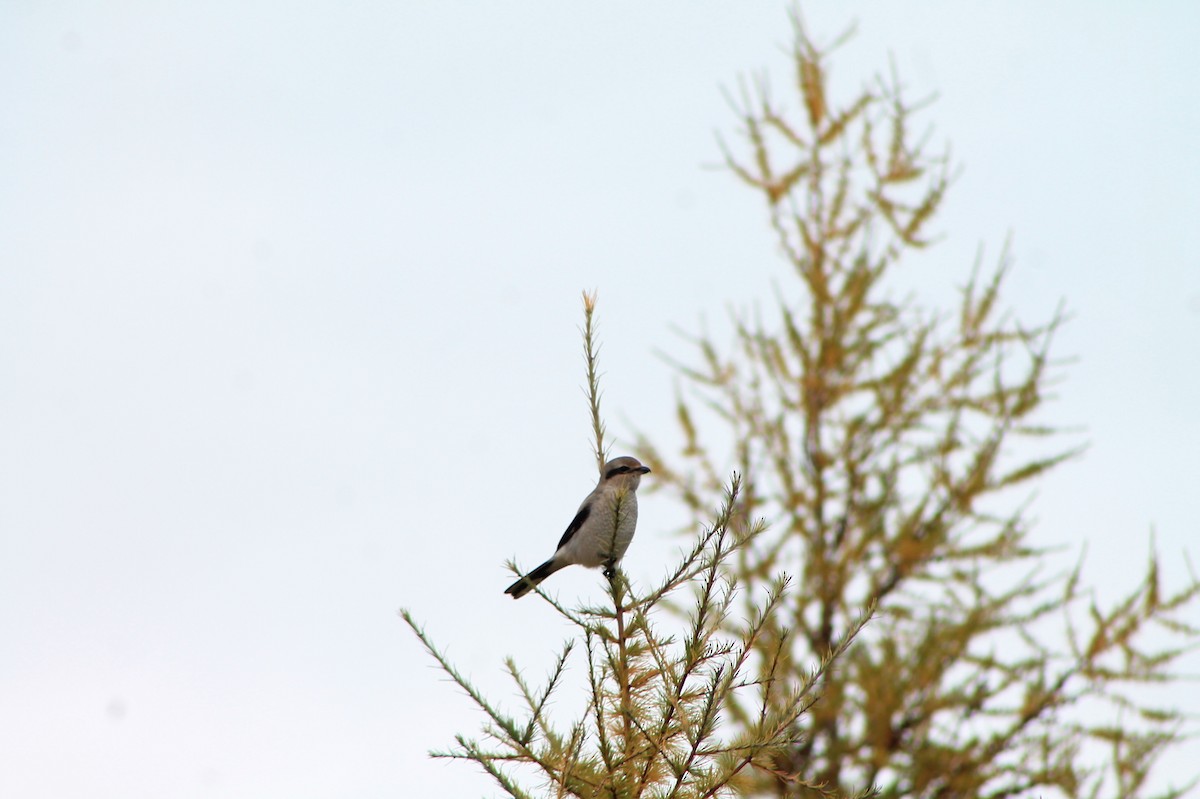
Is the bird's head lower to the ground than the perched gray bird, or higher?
higher

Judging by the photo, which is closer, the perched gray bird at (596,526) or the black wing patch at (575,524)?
the perched gray bird at (596,526)

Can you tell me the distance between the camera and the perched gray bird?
5188 millimetres

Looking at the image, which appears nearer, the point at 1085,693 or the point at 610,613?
the point at 610,613

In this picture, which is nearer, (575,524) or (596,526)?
(596,526)

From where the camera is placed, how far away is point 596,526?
5.46 metres

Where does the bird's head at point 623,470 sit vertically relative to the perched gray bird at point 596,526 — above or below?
above

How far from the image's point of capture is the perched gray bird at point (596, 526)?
17.0ft

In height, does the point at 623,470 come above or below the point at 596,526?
above

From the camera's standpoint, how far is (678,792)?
3.64m

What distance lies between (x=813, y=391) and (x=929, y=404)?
909 mm

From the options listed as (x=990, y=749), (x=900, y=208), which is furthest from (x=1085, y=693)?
(x=900, y=208)

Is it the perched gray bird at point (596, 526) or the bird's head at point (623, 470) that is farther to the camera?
the bird's head at point (623, 470)

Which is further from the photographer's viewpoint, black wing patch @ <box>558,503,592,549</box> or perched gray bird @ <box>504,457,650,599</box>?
black wing patch @ <box>558,503,592,549</box>

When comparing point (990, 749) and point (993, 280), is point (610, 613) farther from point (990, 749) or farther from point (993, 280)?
point (993, 280)
